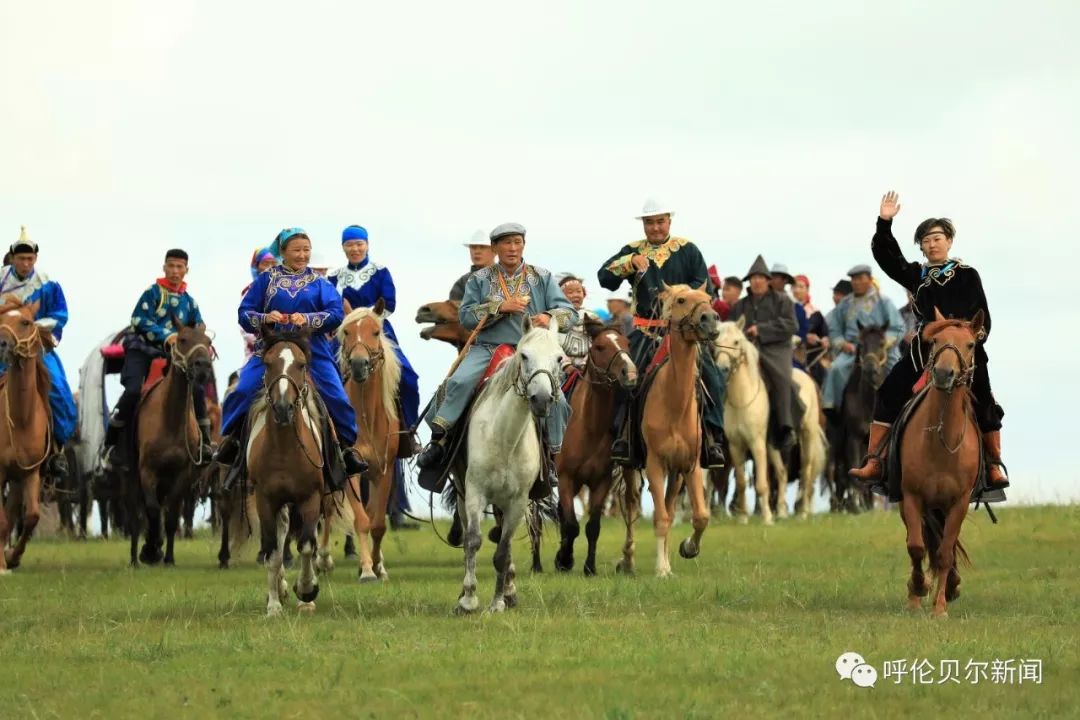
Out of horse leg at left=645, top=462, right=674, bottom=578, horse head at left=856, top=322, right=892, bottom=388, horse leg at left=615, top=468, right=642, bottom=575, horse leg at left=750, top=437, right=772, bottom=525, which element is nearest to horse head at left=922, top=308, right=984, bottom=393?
horse leg at left=645, top=462, right=674, bottom=578

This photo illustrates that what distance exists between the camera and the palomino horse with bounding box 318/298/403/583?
1720 centimetres

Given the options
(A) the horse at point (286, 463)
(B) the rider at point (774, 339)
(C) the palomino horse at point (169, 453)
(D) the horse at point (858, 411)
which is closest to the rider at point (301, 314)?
(A) the horse at point (286, 463)

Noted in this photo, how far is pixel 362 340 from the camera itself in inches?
676

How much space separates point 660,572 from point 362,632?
5191mm

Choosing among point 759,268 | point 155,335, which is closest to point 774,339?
point 759,268

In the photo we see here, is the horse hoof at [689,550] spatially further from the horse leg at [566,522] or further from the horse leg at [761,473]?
the horse leg at [761,473]

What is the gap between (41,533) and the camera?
27.2 m

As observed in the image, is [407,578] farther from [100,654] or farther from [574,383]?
[100,654]

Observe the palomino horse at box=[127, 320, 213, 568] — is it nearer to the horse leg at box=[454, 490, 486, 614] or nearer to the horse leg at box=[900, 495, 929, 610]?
the horse leg at box=[454, 490, 486, 614]

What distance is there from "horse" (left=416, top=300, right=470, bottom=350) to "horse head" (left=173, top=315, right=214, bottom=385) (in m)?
2.40

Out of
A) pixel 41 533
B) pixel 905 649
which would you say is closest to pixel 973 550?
pixel 905 649

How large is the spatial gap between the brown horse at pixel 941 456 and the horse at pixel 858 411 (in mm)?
14151

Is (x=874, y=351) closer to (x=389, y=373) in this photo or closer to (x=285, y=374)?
(x=389, y=373)

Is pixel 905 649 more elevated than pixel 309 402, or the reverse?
pixel 309 402
